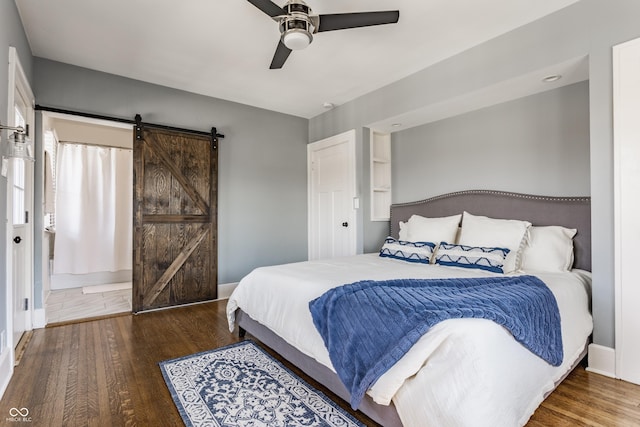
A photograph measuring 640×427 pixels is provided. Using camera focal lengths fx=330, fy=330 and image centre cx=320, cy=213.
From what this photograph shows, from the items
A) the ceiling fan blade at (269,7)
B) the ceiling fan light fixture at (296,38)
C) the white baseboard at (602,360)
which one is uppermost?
the ceiling fan blade at (269,7)

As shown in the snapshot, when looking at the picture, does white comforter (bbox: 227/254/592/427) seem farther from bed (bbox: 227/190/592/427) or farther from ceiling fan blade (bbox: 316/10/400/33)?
ceiling fan blade (bbox: 316/10/400/33)

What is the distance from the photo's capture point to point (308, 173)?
17.2 feet

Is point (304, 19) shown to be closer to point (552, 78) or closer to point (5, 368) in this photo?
point (552, 78)

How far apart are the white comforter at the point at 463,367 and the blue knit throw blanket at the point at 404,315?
5cm

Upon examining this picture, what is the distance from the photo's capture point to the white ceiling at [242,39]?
2.49m

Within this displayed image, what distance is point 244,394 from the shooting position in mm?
2004

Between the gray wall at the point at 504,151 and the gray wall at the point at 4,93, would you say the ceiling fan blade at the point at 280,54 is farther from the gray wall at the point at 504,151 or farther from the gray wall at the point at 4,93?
the gray wall at the point at 504,151

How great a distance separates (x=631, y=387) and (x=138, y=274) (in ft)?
14.3

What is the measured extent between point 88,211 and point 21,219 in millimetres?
2287

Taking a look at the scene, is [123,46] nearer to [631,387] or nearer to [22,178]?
[22,178]

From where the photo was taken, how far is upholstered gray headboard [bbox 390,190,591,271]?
2.77 m

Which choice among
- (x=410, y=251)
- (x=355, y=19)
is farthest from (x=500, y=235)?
(x=355, y=19)

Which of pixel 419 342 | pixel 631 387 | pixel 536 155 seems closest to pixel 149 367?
pixel 419 342

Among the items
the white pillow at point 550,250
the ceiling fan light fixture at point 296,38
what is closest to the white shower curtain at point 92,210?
the ceiling fan light fixture at point 296,38
